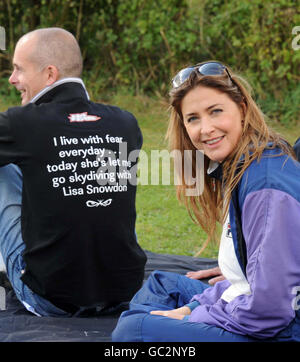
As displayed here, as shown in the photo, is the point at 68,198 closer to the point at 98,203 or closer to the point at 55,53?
the point at 98,203

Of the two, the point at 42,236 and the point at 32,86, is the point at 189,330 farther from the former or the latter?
the point at 32,86

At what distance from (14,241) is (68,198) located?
Result: 442mm

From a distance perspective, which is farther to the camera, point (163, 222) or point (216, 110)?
point (163, 222)

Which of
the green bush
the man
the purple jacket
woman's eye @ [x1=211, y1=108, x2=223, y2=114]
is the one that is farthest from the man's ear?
the green bush

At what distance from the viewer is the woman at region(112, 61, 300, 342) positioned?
220 centimetres

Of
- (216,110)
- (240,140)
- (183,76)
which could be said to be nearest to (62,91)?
(183,76)

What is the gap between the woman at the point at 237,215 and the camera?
2.20m

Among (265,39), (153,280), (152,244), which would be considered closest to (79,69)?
(153,280)

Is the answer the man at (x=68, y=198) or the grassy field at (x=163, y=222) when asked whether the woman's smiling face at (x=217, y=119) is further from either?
the grassy field at (x=163, y=222)

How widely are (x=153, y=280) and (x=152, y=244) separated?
189 cm

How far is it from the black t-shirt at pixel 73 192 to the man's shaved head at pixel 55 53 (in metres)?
0.22

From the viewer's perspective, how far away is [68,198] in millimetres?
2957

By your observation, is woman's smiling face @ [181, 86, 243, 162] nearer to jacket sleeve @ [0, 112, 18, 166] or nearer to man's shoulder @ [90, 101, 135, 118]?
man's shoulder @ [90, 101, 135, 118]

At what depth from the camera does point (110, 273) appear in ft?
10.2
